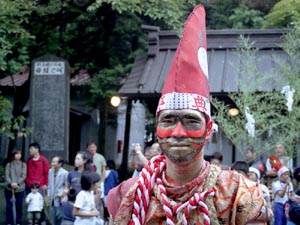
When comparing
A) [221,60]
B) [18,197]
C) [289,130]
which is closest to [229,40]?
[221,60]

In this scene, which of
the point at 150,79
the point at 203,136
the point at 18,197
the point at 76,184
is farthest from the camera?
the point at 150,79

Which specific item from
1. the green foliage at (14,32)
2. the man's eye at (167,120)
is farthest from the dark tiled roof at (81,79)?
the man's eye at (167,120)

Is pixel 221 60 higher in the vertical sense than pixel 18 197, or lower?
higher

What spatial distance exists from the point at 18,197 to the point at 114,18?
782cm

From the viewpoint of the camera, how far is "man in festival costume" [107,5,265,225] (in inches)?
145

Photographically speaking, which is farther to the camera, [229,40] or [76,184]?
[229,40]

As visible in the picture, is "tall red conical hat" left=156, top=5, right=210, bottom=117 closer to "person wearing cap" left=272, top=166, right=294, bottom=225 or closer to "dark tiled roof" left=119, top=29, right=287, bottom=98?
"person wearing cap" left=272, top=166, right=294, bottom=225

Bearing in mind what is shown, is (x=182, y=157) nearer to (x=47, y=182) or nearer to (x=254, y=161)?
(x=254, y=161)

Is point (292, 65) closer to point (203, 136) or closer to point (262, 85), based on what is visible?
point (262, 85)

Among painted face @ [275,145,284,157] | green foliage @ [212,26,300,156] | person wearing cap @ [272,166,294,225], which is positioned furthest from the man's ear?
green foliage @ [212,26,300,156]

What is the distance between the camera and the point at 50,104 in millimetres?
17750

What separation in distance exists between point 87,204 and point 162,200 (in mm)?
5636

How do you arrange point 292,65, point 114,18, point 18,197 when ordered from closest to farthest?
point 292,65, point 18,197, point 114,18

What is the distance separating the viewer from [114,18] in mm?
21281
